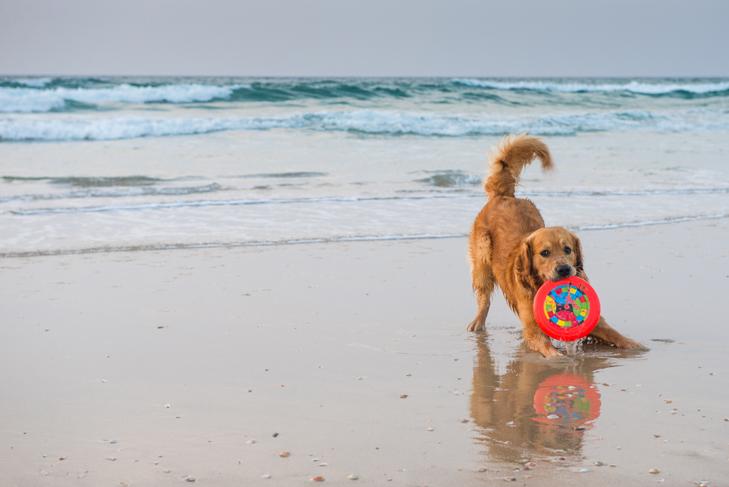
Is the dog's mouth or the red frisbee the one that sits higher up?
the dog's mouth

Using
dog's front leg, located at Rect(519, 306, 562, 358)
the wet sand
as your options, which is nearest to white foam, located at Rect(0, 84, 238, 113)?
the wet sand

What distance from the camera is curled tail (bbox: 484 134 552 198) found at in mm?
6836

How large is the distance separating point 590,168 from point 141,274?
33.9 ft

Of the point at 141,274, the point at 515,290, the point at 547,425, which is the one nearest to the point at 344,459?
the point at 547,425

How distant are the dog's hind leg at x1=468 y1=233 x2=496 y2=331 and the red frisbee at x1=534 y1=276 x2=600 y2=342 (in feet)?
2.55

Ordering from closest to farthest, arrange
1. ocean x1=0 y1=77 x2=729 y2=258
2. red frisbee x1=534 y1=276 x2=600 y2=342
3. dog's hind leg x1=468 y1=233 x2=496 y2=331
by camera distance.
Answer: red frisbee x1=534 y1=276 x2=600 y2=342 → dog's hind leg x1=468 y1=233 x2=496 y2=331 → ocean x1=0 y1=77 x2=729 y2=258

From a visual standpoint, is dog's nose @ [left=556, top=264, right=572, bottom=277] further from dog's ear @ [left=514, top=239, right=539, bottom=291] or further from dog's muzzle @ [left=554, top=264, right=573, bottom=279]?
dog's ear @ [left=514, top=239, right=539, bottom=291]

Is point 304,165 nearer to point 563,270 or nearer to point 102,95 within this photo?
point 563,270

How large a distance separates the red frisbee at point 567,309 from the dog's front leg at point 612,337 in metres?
0.18

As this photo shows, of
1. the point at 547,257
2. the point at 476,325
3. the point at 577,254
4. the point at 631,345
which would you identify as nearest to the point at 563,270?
the point at 547,257

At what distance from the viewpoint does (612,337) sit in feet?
18.9

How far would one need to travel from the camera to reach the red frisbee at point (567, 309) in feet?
18.3

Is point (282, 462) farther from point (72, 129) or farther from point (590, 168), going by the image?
point (72, 129)

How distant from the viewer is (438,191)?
42.9 feet
